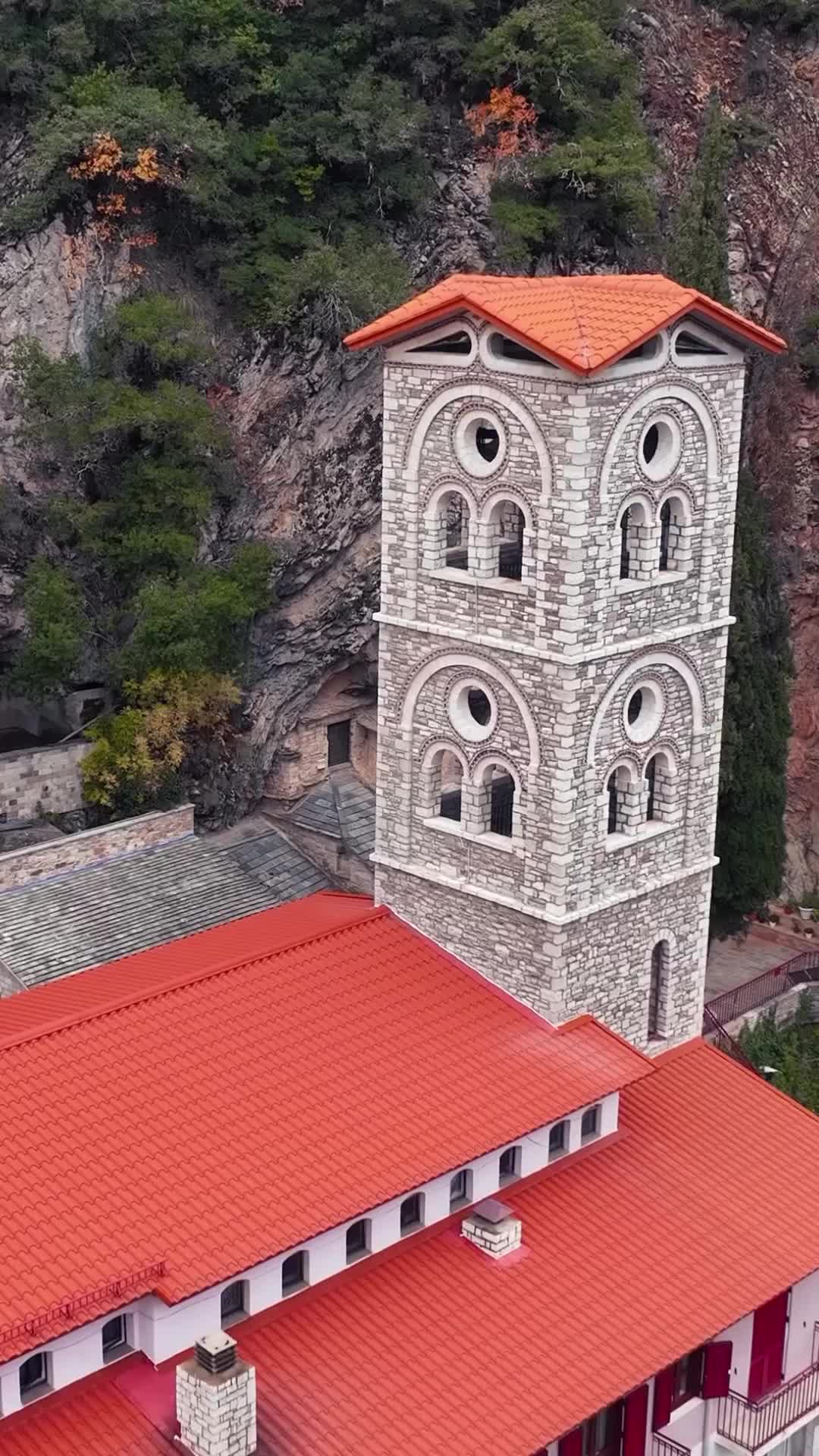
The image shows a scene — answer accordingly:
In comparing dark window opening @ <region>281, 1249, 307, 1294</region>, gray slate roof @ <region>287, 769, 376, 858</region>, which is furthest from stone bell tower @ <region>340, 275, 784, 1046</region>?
gray slate roof @ <region>287, 769, 376, 858</region>

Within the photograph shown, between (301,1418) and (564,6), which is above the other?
(564,6)

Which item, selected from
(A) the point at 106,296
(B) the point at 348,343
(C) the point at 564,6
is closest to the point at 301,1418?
(B) the point at 348,343

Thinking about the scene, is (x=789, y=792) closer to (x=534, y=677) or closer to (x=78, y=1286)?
(x=534, y=677)

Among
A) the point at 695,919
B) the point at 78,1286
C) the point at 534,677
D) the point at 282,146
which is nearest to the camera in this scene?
the point at 78,1286

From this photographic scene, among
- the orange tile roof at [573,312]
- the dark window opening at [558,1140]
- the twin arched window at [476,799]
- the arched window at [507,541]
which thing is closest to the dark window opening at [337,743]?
the twin arched window at [476,799]

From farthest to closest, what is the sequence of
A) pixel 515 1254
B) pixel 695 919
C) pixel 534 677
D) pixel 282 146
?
1. pixel 282 146
2. pixel 695 919
3. pixel 534 677
4. pixel 515 1254

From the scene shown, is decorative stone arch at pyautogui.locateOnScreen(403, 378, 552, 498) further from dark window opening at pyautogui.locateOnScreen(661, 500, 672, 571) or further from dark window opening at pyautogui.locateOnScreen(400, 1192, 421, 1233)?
dark window opening at pyautogui.locateOnScreen(400, 1192, 421, 1233)

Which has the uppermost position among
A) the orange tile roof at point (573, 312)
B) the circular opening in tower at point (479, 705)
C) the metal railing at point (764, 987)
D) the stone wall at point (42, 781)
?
the orange tile roof at point (573, 312)

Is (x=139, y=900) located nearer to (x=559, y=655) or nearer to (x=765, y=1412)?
(x=559, y=655)

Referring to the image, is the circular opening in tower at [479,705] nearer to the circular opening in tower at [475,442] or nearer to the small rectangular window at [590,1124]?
the circular opening in tower at [475,442]
